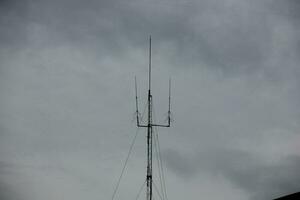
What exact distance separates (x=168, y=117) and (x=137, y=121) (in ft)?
8.82

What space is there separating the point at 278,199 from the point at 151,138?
10.8 meters

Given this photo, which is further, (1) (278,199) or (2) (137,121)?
(2) (137,121)

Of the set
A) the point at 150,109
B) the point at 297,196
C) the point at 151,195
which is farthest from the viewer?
the point at 150,109

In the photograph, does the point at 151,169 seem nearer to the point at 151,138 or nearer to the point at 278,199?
the point at 151,138

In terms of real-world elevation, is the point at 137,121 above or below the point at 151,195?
above

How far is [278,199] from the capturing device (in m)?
40.1

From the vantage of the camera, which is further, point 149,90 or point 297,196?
point 149,90

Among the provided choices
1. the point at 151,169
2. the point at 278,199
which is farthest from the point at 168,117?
the point at 278,199

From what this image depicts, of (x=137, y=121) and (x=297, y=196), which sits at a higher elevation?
(x=137, y=121)

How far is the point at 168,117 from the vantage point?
45.0 meters

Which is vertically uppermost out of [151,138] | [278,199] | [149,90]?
[149,90]

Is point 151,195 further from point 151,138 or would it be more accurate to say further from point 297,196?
point 297,196

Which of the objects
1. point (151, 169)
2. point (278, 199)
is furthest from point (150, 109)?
point (278, 199)

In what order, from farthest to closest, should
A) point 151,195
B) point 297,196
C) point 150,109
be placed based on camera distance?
point 150,109 < point 151,195 < point 297,196
